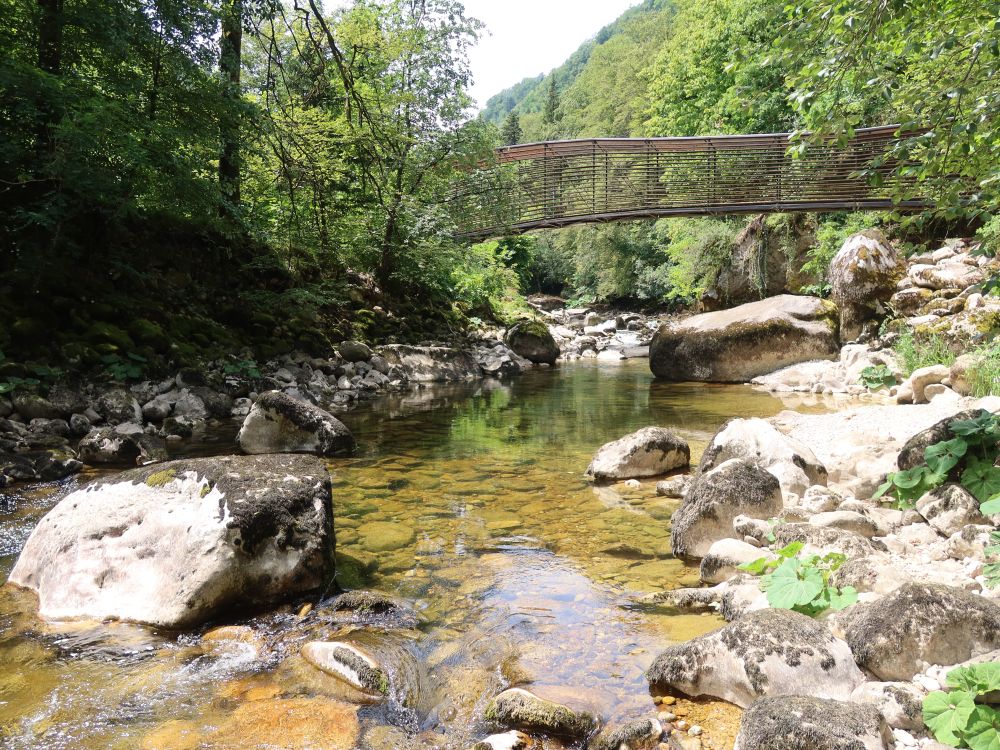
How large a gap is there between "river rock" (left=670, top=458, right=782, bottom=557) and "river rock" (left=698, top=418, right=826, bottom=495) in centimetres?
40

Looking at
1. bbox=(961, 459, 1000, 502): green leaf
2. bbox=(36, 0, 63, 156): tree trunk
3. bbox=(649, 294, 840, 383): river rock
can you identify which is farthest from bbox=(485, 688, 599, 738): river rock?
bbox=(649, 294, 840, 383): river rock

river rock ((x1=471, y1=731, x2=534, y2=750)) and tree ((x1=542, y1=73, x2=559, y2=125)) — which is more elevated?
tree ((x1=542, y1=73, x2=559, y2=125))

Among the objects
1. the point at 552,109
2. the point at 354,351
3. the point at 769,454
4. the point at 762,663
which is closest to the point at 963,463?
the point at 769,454

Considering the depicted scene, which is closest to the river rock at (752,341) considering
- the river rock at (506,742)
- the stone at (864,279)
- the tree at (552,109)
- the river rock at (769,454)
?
the stone at (864,279)

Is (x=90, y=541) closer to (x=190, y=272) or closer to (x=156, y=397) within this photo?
(x=156, y=397)

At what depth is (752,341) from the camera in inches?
516

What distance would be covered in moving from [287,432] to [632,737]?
567 cm

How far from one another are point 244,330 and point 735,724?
36.1ft

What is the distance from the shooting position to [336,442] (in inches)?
287

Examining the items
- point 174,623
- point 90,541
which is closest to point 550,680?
point 174,623

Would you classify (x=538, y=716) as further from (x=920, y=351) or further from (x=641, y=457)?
(x=920, y=351)

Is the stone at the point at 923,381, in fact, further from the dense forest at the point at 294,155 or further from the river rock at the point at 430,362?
the river rock at the point at 430,362

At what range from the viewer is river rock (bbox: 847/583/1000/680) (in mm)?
2441

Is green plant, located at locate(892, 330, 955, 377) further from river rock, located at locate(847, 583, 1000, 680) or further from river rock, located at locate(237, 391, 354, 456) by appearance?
river rock, located at locate(237, 391, 354, 456)
